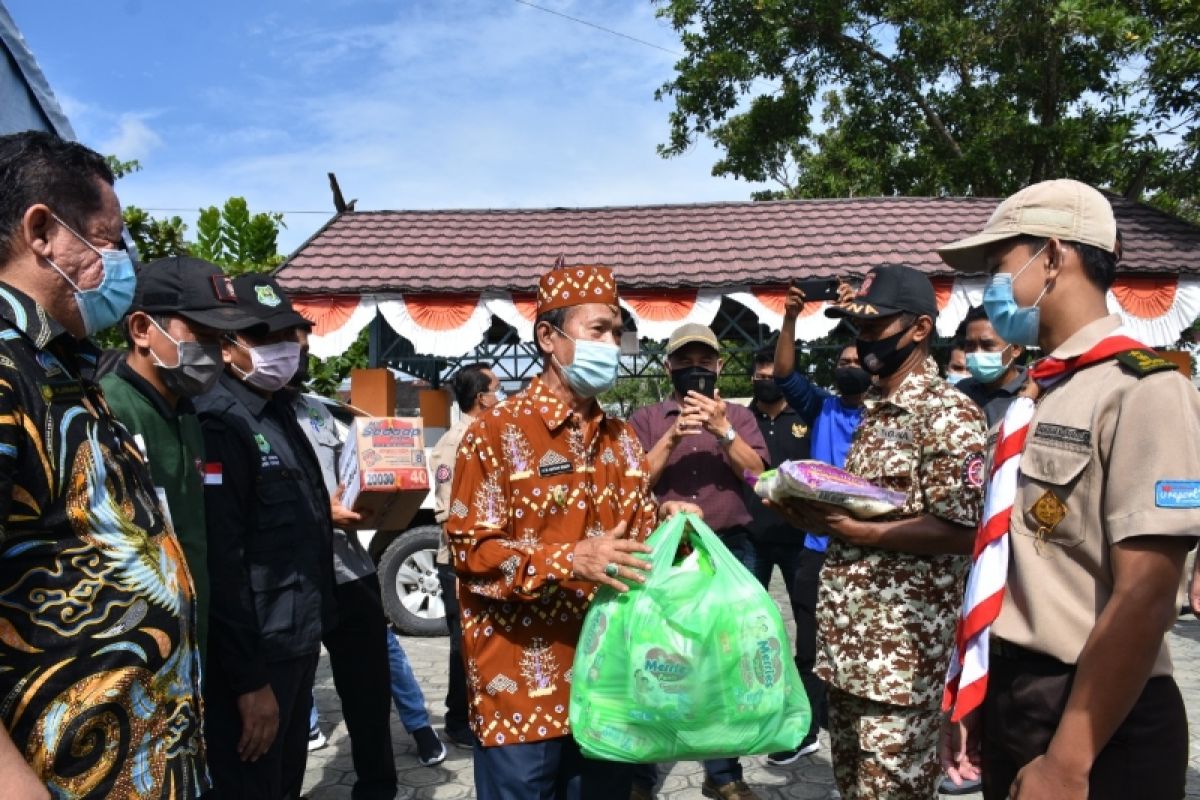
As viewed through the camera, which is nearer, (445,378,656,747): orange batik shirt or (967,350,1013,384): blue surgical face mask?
(445,378,656,747): orange batik shirt

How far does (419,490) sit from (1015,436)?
2243 millimetres

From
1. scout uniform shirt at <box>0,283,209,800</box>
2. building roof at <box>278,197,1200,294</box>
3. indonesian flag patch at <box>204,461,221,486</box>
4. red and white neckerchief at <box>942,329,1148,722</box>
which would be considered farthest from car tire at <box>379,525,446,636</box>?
red and white neckerchief at <box>942,329,1148,722</box>

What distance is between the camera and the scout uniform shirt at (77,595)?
1.42m

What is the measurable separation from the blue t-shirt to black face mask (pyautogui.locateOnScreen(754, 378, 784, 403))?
283 mm

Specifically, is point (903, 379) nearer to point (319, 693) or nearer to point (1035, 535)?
point (1035, 535)

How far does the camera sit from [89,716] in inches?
58.5

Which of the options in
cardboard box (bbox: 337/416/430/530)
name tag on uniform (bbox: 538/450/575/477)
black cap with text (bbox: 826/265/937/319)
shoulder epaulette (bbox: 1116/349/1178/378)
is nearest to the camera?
shoulder epaulette (bbox: 1116/349/1178/378)

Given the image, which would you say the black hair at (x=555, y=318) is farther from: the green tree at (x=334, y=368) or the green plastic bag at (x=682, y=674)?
the green tree at (x=334, y=368)

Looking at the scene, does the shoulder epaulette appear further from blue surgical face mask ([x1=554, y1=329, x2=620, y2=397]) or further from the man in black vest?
the man in black vest

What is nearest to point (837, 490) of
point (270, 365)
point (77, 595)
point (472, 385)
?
point (77, 595)

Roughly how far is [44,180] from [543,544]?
4.49 feet

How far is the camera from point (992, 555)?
1.88 meters

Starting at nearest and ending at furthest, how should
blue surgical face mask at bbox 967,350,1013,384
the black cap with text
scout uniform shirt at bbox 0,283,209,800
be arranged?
scout uniform shirt at bbox 0,283,209,800 < the black cap with text < blue surgical face mask at bbox 967,350,1013,384

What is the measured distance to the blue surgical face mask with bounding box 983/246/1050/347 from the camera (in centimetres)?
197
